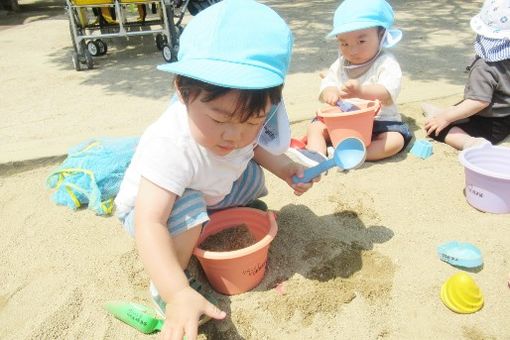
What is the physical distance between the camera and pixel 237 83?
3.13 ft

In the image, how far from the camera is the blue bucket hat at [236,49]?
97cm

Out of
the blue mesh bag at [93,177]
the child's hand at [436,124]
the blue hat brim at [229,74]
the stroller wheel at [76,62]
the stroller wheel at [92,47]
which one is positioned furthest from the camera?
the stroller wheel at [92,47]

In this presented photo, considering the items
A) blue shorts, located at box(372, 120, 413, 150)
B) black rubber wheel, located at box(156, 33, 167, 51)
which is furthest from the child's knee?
black rubber wheel, located at box(156, 33, 167, 51)

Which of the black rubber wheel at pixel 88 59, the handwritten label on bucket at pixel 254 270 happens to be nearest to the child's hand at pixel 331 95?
the handwritten label on bucket at pixel 254 270

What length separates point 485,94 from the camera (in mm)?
2111

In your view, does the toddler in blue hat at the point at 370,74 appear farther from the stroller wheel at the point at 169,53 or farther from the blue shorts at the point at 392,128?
the stroller wheel at the point at 169,53

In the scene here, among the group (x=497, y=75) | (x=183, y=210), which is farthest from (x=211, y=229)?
(x=497, y=75)

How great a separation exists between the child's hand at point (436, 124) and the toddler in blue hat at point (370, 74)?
5.6 inches

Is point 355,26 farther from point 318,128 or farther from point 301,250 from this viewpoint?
point 301,250

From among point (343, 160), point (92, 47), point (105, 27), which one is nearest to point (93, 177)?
point (343, 160)

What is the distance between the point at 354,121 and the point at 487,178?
61 cm

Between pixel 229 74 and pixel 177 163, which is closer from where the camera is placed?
pixel 229 74

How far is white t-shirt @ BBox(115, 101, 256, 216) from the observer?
119 centimetres

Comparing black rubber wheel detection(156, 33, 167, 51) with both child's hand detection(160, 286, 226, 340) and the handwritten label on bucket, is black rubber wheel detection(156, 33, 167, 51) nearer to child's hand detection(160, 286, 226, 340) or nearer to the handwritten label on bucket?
the handwritten label on bucket
